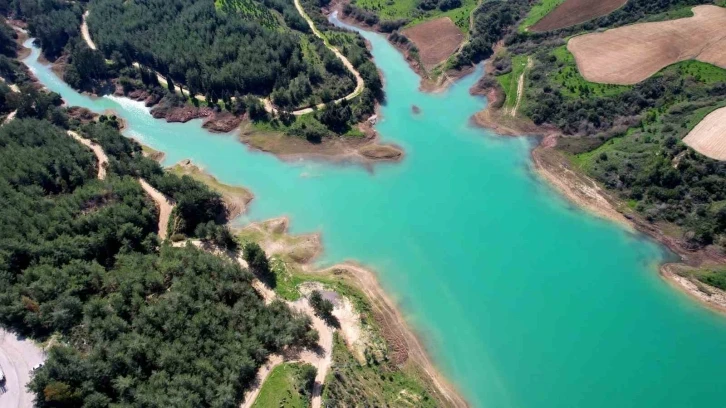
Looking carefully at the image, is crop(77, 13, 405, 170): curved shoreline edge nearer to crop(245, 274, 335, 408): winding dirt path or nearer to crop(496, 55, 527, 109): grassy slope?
crop(496, 55, 527, 109): grassy slope

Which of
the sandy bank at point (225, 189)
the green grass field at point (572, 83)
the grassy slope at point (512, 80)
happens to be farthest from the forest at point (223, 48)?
the green grass field at point (572, 83)

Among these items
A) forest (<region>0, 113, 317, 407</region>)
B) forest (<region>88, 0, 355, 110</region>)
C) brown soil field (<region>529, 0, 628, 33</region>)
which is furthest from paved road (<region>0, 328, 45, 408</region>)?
brown soil field (<region>529, 0, 628, 33</region>)

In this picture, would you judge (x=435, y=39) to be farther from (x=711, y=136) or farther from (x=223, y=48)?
(x=711, y=136)

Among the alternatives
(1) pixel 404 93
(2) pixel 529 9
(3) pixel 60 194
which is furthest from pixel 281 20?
(3) pixel 60 194

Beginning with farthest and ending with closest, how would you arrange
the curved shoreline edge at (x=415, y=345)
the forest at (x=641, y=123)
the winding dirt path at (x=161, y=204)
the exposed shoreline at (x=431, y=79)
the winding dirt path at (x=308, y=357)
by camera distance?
the exposed shoreline at (x=431, y=79) < the winding dirt path at (x=161, y=204) < the forest at (x=641, y=123) < the curved shoreline edge at (x=415, y=345) < the winding dirt path at (x=308, y=357)

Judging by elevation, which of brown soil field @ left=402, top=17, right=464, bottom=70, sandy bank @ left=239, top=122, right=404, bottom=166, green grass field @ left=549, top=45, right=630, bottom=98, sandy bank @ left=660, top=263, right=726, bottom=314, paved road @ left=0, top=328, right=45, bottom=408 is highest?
green grass field @ left=549, top=45, right=630, bottom=98

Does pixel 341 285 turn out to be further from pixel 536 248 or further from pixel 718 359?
pixel 718 359

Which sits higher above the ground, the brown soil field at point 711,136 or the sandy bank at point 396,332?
the brown soil field at point 711,136

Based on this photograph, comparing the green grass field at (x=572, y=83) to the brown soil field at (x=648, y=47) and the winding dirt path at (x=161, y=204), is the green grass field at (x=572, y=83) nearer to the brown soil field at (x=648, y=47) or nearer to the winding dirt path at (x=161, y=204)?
the brown soil field at (x=648, y=47)
